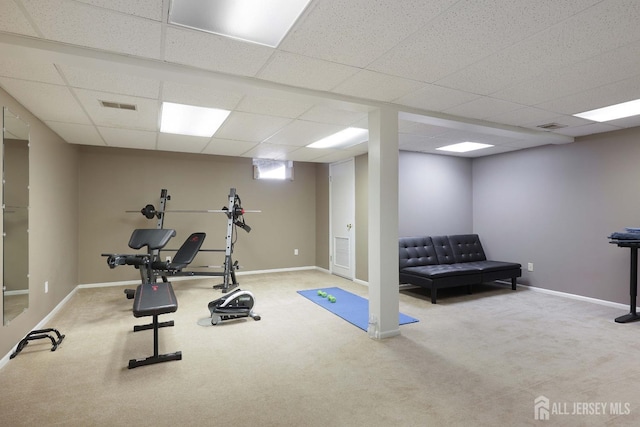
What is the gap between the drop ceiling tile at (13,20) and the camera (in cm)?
177

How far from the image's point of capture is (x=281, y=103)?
3283 mm

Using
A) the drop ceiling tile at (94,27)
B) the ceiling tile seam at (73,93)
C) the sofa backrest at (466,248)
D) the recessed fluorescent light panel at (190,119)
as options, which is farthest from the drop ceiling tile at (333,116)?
the sofa backrest at (466,248)

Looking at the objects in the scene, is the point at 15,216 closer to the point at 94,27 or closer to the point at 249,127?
the point at 94,27

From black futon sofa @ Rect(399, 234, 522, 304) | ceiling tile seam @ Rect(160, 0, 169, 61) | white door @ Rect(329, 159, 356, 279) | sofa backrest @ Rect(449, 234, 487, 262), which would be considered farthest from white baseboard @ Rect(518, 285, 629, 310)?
ceiling tile seam @ Rect(160, 0, 169, 61)

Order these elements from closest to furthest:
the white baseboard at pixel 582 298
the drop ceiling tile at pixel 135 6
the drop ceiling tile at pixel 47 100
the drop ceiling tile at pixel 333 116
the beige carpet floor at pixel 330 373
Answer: the drop ceiling tile at pixel 135 6
the beige carpet floor at pixel 330 373
the drop ceiling tile at pixel 47 100
the drop ceiling tile at pixel 333 116
the white baseboard at pixel 582 298

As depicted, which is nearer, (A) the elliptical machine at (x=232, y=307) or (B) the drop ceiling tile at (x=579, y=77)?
(B) the drop ceiling tile at (x=579, y=77)

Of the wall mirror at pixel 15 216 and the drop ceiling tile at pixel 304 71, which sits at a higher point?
the drop ceiling tile at pixel 304 71

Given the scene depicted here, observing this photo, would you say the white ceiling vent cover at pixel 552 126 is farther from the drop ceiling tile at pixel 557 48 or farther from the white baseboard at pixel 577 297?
the white baseboard at pixel 577 297

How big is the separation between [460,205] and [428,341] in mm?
3664

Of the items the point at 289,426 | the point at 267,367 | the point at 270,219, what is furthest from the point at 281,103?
the point at 270,219

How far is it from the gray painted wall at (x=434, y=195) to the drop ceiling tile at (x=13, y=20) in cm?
465

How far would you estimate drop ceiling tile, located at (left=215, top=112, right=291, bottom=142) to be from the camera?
12.5ft

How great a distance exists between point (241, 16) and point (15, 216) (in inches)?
110

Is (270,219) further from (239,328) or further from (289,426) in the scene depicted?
(289,426)
